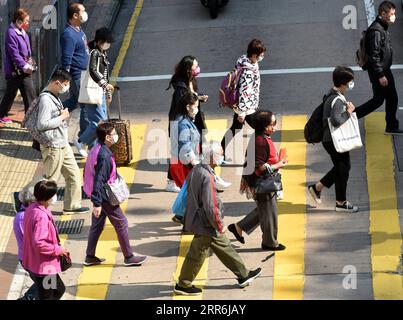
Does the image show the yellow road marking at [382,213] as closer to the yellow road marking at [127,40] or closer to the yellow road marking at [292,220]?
the yellow road marking at [292,220]

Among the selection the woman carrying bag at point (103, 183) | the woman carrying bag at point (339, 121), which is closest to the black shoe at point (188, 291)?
the woman carrying bag at point (103, 183)

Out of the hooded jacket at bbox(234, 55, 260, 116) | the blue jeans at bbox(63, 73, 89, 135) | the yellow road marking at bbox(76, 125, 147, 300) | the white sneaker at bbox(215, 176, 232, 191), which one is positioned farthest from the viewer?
the blue jeans at bbox(63, 73, 89, 135)

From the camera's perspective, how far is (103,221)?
13.7 metres

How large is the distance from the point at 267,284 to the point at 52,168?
126 inches

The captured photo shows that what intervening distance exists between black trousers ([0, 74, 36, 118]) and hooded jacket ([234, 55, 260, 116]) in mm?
3247

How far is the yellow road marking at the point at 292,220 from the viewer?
13203 millimetres

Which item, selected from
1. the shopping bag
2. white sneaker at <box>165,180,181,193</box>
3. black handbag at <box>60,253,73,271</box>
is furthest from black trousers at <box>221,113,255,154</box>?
black handbag at <box>60,253,73,271</box>

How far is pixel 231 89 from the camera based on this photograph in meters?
15.9

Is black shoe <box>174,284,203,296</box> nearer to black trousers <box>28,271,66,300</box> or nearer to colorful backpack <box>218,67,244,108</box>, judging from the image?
black trousers <box>28,271,66,300</box>

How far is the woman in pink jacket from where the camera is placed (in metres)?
12.2

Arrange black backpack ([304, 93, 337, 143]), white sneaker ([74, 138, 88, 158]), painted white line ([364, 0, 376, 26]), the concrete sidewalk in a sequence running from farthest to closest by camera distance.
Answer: painted white line ([364, 0, 376, 26])
white sneaker ([74, 138, 88, 158])
black backpack ([304, 93, 337, 143])
the concrete sidewalk

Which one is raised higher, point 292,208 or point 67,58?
point 67,58

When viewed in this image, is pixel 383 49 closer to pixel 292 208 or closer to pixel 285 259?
pixel 292 208
